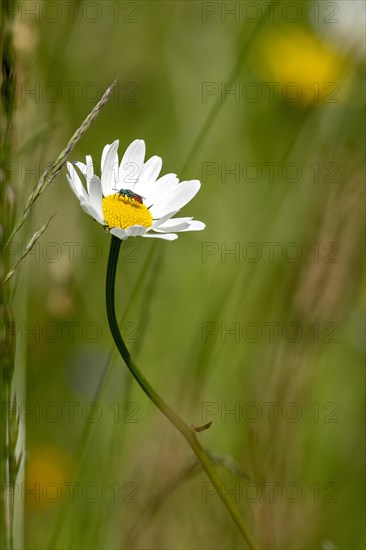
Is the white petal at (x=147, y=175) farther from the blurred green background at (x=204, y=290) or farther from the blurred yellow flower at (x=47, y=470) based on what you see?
the blurred yellow flower at (x=47, y=470)

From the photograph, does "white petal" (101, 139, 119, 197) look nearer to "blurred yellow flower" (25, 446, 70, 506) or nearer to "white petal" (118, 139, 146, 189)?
"white petal" (118, 139, 146, 189)

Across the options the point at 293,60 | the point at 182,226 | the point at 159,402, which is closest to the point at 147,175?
the point at 182,226

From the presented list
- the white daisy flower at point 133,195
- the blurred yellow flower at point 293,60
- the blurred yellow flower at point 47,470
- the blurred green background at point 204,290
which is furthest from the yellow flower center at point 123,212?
the blurred yellow flower at point 293,60

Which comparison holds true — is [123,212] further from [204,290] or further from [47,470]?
[204,290]

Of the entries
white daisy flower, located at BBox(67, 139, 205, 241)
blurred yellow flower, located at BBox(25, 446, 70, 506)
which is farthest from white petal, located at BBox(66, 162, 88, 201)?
blurred yellow flower, located at BBox(25, 446, 70, 506)

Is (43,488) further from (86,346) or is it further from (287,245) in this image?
(287,245)

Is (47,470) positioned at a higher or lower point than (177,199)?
lower

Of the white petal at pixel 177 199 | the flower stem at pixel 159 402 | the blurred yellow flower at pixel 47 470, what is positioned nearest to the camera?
the flower stem at pixel 159 402
